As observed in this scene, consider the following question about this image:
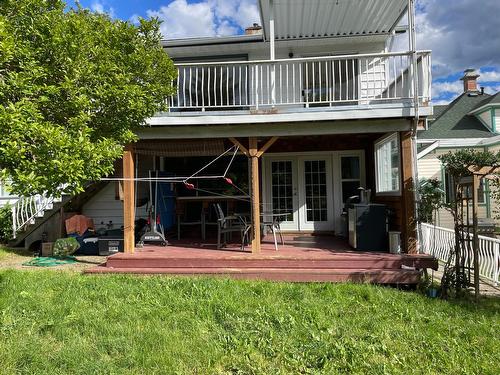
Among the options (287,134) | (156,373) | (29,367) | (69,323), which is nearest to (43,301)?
(69,323)

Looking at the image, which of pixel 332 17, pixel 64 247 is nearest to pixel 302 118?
pixel 332 17

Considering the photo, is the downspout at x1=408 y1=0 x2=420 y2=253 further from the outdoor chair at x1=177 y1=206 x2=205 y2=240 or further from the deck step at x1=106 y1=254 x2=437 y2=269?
the outdoor chair at x1=177 y1=206 x2=205 y2=240

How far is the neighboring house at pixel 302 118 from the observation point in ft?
23.5

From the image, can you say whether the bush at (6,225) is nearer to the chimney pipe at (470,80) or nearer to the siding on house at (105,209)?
the siding on house at (105,209)

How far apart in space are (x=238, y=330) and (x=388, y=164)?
18.3ft

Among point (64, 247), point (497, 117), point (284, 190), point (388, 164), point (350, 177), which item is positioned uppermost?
point (497, 117)

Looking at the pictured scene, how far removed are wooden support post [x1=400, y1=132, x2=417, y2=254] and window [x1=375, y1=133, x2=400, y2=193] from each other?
9.9 inches

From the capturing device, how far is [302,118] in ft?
23.5

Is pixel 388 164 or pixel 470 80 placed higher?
pixel 470 80

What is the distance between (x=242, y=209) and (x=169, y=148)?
3.30 meters

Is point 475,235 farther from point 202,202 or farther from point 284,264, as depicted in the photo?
point 202,202

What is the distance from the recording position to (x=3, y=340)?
3.94m

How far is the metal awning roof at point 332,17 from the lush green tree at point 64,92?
4.67m

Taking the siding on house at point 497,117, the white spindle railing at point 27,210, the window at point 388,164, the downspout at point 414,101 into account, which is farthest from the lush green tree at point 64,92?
the siding on house at point 497,117
